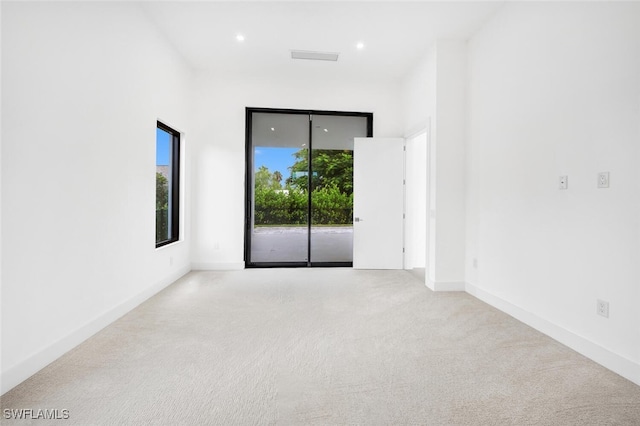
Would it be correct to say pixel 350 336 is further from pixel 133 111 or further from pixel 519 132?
pixel 133 111

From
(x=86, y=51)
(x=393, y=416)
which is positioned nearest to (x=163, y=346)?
(x=393, y=416)

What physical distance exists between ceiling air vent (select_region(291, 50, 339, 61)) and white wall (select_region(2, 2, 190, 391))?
1708mm

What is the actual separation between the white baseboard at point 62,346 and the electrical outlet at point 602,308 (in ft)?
12.3

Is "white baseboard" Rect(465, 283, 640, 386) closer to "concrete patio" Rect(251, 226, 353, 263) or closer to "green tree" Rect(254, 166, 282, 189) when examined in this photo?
"concrete patio" Rect(251, 226, 353, 263)

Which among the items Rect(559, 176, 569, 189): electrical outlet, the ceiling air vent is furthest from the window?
Rect(559, 176, 569, 189): electrical outlet

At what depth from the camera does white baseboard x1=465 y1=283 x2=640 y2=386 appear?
1995mm

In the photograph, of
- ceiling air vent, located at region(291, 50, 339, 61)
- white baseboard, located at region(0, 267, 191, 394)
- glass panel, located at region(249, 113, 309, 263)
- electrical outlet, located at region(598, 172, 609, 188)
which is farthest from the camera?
glass panel, located at region(249, 113, 309, 263)

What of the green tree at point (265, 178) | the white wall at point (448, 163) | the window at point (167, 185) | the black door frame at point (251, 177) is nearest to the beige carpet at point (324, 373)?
the white wall at point (448, 163)

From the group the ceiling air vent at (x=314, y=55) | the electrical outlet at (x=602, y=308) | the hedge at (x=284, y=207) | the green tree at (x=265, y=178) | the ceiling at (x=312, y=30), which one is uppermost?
the ceiling at (x=312, y=30)

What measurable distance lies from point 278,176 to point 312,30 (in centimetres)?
224

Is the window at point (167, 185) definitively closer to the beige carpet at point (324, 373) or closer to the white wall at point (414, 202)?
the beige carpet at point (324, 373)

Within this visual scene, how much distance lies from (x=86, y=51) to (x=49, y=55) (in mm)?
410

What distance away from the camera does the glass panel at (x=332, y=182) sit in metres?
5.27

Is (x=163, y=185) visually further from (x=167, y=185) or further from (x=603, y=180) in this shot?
(x=603, y=180)
